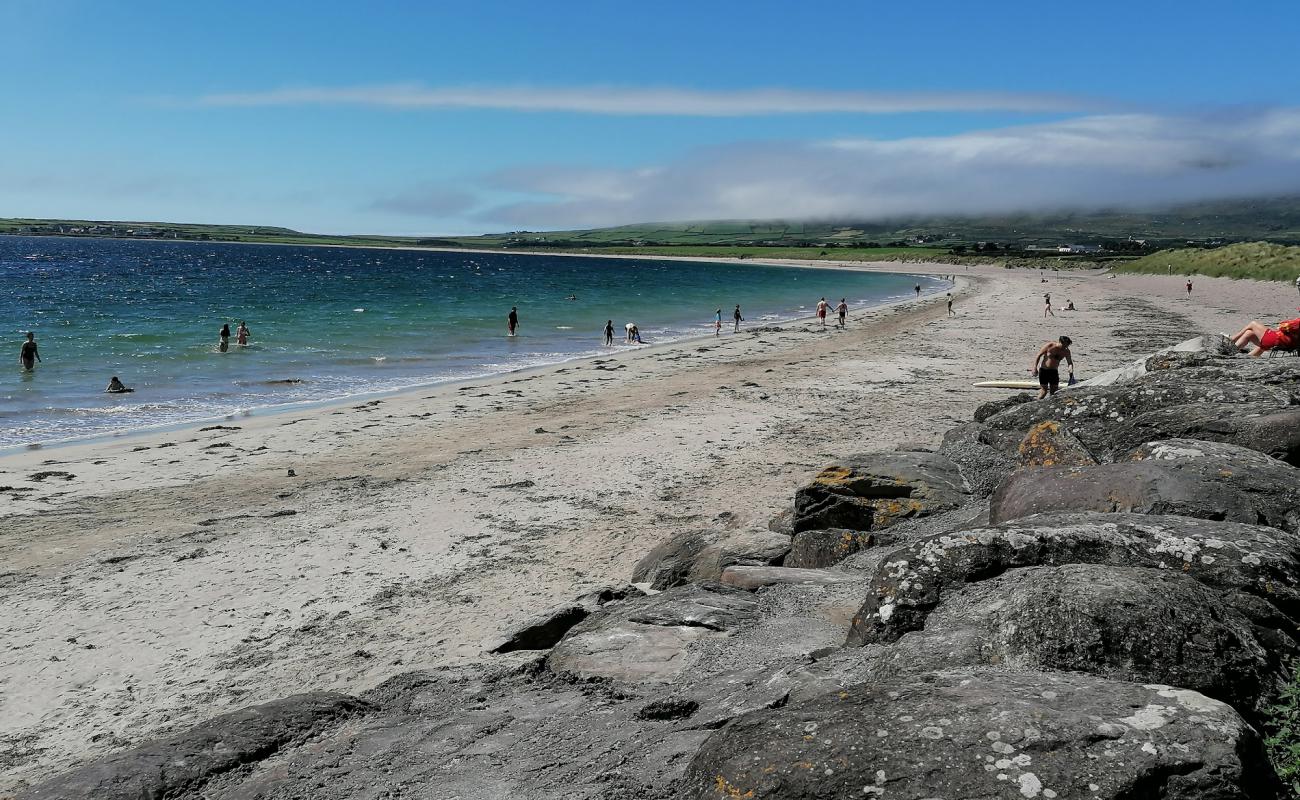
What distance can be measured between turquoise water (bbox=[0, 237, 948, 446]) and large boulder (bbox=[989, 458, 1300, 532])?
844 inches

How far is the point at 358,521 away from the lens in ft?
43.4

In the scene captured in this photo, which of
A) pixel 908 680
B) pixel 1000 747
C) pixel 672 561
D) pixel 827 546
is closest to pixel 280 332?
pixel 672 561

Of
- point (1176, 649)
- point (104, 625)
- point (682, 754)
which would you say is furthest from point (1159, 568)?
point (104, 625)

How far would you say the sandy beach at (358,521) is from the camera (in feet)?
27.7

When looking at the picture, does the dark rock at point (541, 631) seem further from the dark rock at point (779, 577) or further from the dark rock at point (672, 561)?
the dark rock at point (672, 561)

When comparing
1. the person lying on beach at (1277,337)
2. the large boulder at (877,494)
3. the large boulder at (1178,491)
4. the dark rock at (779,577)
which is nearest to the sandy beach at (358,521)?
the dark rock at (779,577)

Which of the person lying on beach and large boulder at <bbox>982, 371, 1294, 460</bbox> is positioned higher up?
the person lying on beach

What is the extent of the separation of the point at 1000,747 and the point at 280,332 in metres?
48.2

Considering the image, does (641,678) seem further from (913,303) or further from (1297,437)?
(913,303)

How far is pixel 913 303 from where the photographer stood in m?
69.2

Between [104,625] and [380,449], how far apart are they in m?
8.89

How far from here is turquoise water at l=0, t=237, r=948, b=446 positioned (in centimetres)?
2597

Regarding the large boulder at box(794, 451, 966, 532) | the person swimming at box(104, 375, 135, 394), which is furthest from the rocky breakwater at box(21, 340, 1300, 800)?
the person swimming at box(104, 375, 135, 394)

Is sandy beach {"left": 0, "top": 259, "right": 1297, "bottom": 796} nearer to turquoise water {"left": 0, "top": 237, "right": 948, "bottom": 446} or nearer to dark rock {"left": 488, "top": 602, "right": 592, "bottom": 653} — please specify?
dark rock {"left": 488, "top": 602, "right": 592, "bottom": 653}
